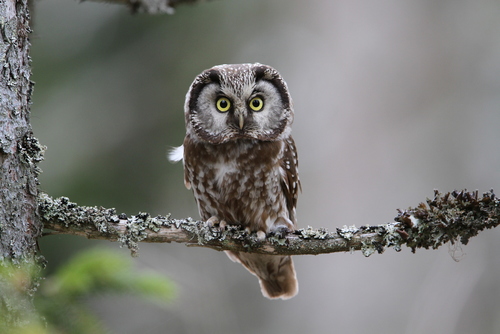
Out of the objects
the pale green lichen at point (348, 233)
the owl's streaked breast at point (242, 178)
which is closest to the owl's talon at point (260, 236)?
the owl's streaked breast at point (242, 178)

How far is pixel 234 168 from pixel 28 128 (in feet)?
4.88

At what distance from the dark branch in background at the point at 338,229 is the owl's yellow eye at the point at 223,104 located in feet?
3.20

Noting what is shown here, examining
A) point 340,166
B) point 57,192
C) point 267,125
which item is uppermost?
point 340,166

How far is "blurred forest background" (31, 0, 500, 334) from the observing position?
6633 millimetres

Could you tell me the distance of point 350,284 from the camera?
6.50 m

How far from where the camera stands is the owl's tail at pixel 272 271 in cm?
430

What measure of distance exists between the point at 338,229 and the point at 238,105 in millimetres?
1247

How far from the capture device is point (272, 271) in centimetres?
446

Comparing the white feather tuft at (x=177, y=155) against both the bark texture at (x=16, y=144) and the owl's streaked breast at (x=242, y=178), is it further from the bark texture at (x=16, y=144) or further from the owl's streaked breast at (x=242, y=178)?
the bark texture at (x=16, y=144)

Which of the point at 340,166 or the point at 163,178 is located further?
the point at 163,178

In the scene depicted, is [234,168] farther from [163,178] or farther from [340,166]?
[163,178]

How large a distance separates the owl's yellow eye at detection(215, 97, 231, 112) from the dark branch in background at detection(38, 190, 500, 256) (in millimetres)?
977

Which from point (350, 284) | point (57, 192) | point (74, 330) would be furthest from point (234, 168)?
point (57, 192)

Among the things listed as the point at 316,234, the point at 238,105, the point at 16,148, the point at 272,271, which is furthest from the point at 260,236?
the point at 16,148
